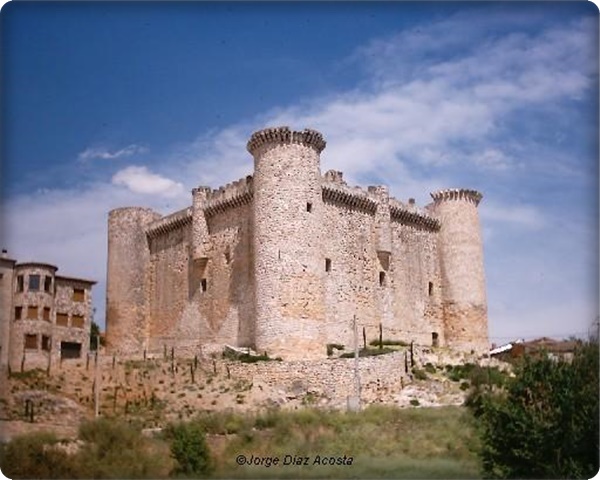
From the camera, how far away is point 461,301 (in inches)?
1310

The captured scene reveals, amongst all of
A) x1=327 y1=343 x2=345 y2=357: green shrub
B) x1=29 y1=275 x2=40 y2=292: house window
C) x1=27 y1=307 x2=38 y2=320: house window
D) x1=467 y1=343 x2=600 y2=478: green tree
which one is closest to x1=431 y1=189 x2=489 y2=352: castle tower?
x1=327 y1=343 x2=345 y2=357: green shrub

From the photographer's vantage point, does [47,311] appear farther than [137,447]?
Yes

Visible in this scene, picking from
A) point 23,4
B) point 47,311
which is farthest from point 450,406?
point 23,4

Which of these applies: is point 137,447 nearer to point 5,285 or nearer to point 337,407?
point 337,407

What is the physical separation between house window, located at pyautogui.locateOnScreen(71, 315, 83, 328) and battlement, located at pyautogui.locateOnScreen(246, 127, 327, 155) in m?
8.40

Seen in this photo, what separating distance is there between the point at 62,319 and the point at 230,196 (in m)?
7.10

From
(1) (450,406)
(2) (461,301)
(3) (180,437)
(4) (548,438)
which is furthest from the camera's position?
(2) (461,301)

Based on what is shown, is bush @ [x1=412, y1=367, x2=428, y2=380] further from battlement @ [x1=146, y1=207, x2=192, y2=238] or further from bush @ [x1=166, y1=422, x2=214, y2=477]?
bush @ [x1=166, y1=422, x2=214, y2=477]

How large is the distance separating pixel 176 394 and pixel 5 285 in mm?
6139

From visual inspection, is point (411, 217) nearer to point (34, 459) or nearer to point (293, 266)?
point (293, 266)

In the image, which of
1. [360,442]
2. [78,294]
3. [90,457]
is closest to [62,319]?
[78,294]

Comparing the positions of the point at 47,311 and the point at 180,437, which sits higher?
the point at 47,311

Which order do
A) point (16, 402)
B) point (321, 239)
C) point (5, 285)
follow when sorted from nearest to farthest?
point (16, 402), point (5, 285), point (321, 239)

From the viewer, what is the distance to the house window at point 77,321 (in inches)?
1152
